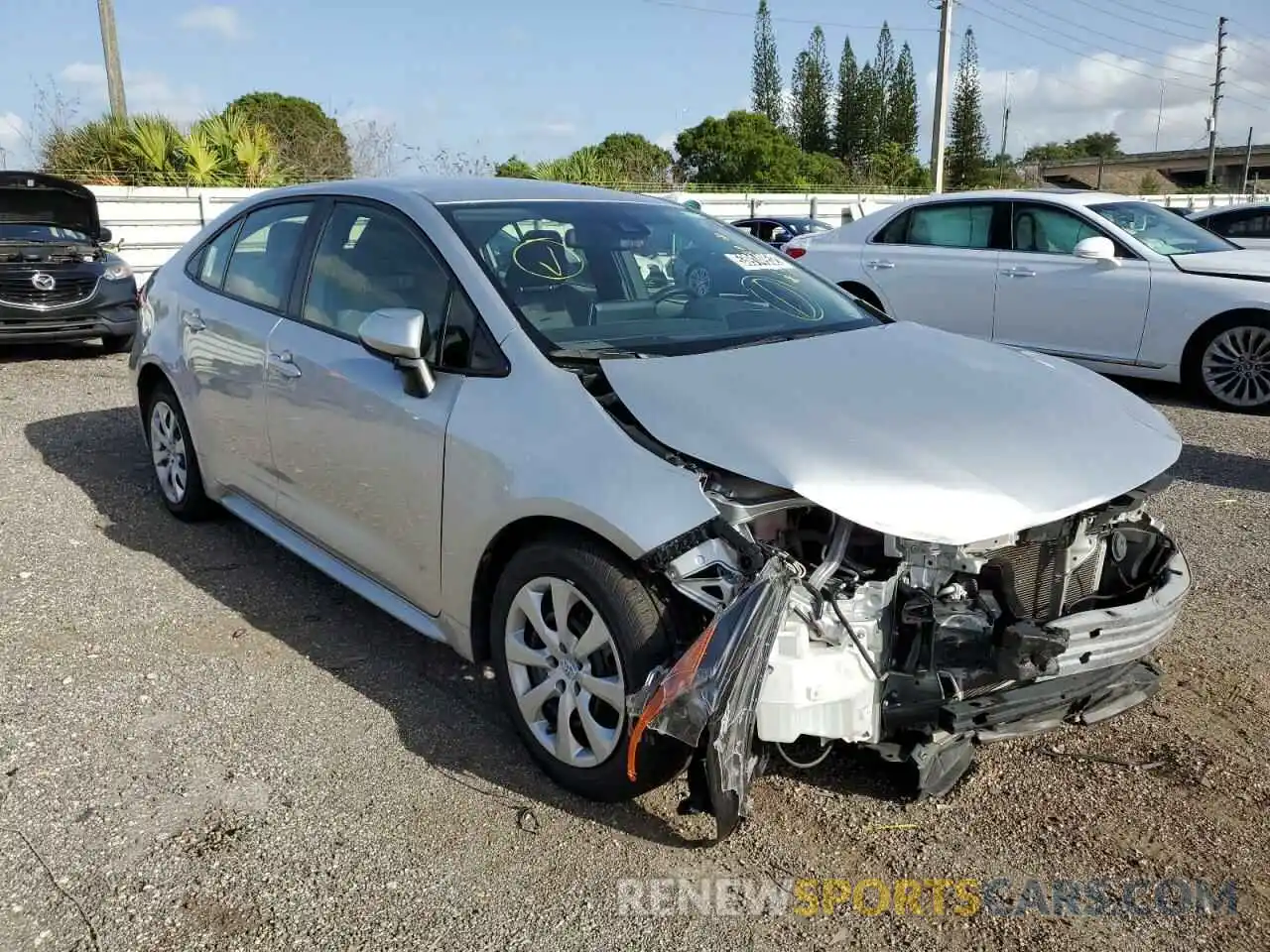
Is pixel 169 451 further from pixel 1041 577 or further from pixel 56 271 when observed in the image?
pixel 56 271

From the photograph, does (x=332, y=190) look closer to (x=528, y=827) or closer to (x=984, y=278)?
(x=528, y=827)

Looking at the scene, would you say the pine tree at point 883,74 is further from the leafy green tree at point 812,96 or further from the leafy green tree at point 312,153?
the leafy green tree at point 312,153

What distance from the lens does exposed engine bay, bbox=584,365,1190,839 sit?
101 inches

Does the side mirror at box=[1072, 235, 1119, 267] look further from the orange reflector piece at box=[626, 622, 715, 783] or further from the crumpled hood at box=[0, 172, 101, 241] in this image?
the crumpled hood at box=[0, 172, 101, 241]

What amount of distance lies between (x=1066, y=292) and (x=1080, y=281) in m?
0.14

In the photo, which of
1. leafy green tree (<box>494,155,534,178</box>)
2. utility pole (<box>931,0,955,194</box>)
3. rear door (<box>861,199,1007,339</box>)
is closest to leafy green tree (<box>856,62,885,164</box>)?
utility pole (<box>931,0,955,194</box>)

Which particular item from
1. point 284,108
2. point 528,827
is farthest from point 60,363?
point 284,108

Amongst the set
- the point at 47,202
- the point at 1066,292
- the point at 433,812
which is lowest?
the point at 433,812

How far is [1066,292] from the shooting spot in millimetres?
8406

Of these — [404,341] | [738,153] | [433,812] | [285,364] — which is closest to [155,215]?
[285,364]

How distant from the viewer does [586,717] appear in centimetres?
292

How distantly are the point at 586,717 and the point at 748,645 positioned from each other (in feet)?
2.08

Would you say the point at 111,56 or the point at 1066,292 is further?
the point at 111,56

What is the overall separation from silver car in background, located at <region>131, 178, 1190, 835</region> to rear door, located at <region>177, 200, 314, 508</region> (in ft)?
0.58
